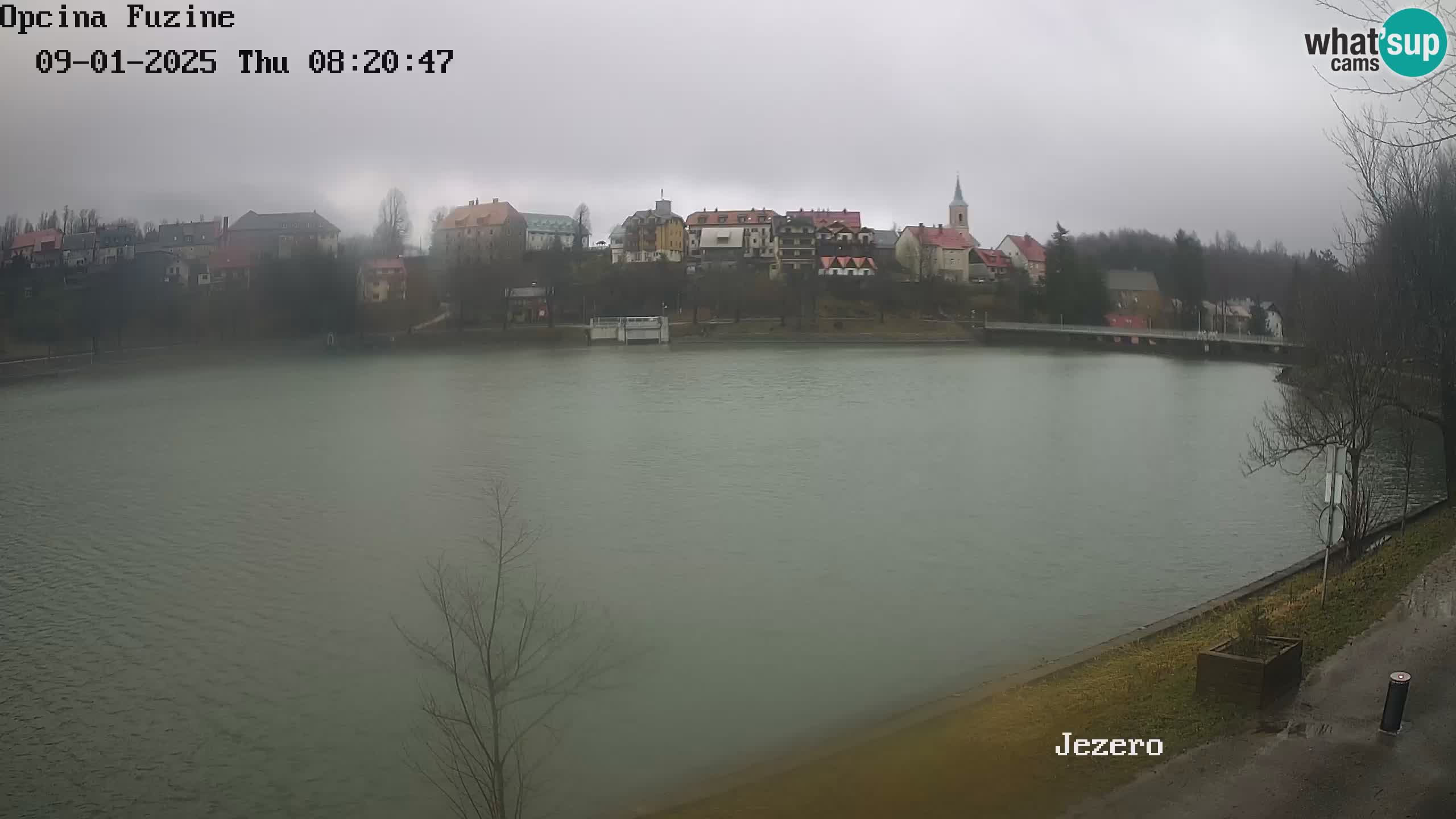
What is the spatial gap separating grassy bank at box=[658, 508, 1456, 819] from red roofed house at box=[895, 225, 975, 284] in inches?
1155

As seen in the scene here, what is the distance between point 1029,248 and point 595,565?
3263cm

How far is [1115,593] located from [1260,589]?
0.75m

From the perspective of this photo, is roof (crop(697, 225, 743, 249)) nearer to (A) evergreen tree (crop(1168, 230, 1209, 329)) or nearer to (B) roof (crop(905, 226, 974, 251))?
(B) roof (crop(905, 226, 974, 251))

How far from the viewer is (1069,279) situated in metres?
28.8

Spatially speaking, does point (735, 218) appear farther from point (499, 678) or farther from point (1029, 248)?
point (499, 678)

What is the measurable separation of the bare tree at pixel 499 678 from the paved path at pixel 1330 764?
5.26 ft

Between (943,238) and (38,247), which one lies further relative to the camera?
(943,238)

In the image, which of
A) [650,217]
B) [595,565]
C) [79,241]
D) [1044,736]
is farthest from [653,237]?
[1044,736]

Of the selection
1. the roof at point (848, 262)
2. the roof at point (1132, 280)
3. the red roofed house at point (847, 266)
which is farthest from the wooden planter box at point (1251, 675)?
the roof at point (848, 262)

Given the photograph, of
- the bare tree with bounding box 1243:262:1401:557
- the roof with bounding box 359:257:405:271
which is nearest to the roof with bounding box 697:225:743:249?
the roof with bounding box 359:257:405:271

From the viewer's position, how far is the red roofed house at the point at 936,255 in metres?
33.1

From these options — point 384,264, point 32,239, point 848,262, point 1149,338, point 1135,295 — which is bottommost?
point 1149,338

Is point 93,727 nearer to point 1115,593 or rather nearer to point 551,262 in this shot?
point 1115,593

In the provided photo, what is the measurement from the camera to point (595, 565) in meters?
6.01
